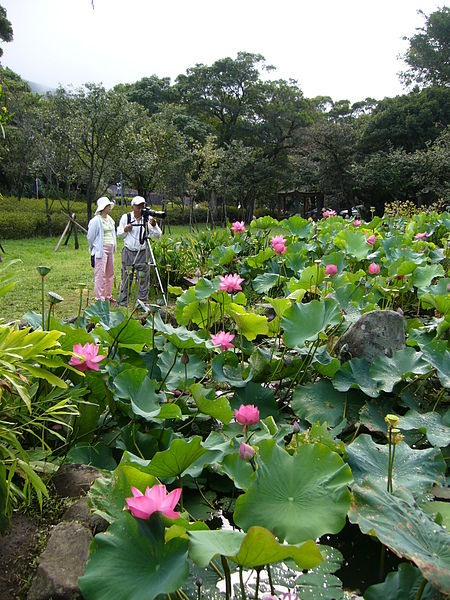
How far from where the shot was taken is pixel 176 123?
21.8 m

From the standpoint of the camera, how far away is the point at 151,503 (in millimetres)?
760

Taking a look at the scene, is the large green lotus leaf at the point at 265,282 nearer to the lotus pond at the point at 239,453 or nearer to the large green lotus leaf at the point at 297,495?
the lotus pond at the point at 239,453

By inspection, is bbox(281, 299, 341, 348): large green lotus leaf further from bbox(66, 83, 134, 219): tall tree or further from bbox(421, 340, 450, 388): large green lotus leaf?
bbox(66, 83, 134, 219): tall tree

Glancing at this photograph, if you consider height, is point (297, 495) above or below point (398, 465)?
above

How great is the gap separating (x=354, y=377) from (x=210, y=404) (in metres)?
0.63

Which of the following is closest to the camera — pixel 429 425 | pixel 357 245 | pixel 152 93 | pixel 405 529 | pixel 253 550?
pixel 253 550

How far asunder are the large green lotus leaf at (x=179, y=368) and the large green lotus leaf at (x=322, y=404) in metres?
0.38

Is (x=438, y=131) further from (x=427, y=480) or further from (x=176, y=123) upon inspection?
(x=427, y=480)

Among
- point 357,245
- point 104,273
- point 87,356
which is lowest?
point 104,273

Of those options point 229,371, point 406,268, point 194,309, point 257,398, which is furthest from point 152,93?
point 257,398

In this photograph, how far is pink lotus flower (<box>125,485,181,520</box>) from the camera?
2.49ft

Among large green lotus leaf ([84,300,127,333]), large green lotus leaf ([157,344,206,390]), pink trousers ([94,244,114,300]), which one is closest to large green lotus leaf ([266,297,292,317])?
large green lotus leaf ([157,344,206,390])

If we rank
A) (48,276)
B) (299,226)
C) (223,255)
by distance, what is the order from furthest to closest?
(48,276) < (299,226) < (223,255)

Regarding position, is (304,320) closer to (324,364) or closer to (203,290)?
(324,364)
